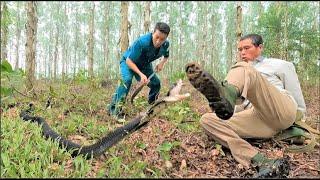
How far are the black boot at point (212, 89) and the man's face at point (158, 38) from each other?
8.68 ft

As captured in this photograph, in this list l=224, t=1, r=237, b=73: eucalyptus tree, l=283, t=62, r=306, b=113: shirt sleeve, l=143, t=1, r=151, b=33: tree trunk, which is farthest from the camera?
l=224, t=1, r=237, b=73: eucalyptus tree

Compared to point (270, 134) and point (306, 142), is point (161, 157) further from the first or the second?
point (306, 142)

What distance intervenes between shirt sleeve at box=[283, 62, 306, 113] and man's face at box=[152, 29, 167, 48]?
176 cm

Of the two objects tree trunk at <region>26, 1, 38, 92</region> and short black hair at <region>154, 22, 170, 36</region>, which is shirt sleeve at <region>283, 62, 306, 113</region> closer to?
short black hair at <region>154, 22, 170, 36</region>

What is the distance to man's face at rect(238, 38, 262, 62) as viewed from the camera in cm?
415

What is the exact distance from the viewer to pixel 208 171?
338cm

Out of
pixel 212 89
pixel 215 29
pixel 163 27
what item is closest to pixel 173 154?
pixel 212 89

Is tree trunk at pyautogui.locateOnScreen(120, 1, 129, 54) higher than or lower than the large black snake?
higher

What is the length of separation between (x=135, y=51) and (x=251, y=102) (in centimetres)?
239

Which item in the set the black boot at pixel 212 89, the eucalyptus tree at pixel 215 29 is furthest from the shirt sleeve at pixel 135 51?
the eucalyptus tree at pixel 215 29

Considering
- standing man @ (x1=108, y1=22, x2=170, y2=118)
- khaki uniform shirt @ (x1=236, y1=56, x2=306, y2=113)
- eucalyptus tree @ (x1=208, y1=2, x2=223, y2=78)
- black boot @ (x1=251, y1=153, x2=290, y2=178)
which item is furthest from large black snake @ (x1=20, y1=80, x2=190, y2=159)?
eucalyptus tree @ (x1=208, y1=2, x2=223, y2=78)

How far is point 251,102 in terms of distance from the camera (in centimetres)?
334

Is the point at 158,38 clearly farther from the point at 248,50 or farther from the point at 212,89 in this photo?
the point at 212,89

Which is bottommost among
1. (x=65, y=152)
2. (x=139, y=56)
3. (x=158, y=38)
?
(x=65, y=152)
